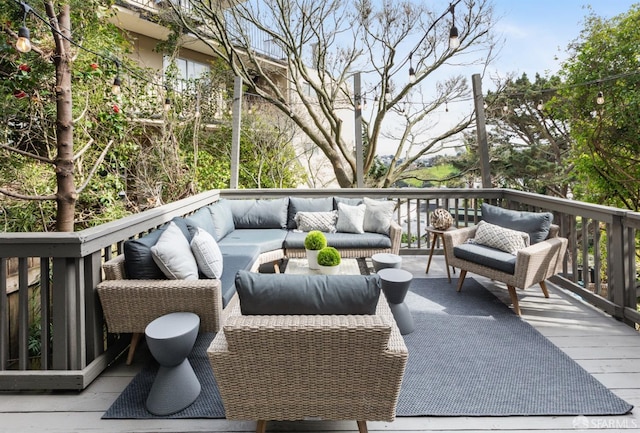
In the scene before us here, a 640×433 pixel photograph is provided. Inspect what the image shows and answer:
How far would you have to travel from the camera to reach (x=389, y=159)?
10977mm

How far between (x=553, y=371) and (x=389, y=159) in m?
8.88

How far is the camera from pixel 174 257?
258 centimetres

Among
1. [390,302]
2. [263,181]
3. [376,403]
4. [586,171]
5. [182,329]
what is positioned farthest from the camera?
[263,181]

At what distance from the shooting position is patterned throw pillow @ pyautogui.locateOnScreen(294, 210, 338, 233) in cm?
486

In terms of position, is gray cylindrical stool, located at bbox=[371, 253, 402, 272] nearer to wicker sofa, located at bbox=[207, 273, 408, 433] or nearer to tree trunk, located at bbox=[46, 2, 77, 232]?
wicker sofa, located at bbox=[207, 273, 408, 433]

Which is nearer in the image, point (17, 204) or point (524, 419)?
point (524, 419)

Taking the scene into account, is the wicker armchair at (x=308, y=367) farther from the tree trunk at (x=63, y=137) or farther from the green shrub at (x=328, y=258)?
the tree trunk at (x=63, y=137)

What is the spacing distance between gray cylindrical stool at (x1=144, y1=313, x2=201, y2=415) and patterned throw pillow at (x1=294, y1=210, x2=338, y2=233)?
2.75 m

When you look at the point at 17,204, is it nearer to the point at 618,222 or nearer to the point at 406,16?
the point at 618,222

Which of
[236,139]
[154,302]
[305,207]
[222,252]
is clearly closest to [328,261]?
[222,252]

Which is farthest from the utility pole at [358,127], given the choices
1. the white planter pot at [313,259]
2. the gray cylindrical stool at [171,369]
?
the gray cylindrical stool at [171,369]

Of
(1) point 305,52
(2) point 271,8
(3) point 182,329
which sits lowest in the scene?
(3) point 182,329


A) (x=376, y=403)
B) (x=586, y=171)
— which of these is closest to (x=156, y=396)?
(x=376, y=403)

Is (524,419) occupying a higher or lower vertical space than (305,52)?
lower
